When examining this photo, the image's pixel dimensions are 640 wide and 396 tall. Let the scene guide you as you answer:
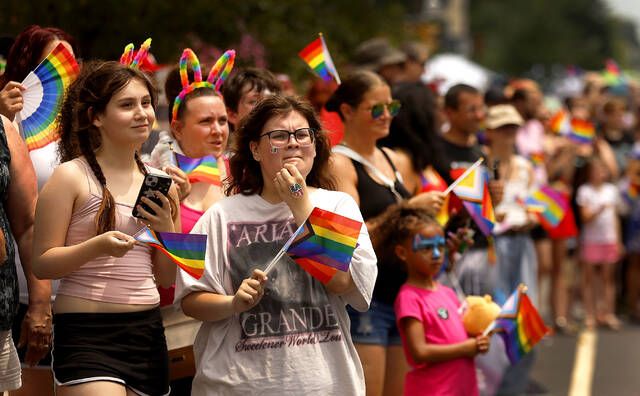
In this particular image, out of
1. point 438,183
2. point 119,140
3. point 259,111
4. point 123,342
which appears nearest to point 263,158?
point 259,111

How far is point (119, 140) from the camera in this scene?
15.0ft

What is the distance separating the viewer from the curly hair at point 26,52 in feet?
17.3

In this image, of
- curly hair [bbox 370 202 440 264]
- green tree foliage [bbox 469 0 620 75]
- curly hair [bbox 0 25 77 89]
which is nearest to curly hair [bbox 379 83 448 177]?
curly hair [bbox 370 202 440 264]

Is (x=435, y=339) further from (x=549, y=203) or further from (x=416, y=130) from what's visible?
(x=549, y=203)

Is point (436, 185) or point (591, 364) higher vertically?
point (436, 185)

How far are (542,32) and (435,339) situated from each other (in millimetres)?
70875

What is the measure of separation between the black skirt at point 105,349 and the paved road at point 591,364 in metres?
5.58

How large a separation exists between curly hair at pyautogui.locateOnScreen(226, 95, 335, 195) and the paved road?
5.22 meters

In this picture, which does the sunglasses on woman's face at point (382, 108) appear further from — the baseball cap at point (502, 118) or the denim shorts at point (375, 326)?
the baseball cap at point (502, 118)

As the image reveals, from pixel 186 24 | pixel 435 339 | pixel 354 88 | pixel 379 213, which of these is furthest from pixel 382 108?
pixel 186 24

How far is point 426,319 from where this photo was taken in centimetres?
593

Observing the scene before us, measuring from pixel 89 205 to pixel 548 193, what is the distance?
490 centimetres

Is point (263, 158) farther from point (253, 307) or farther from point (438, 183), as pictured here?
point (438, 183)

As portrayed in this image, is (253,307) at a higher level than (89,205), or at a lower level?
lower
